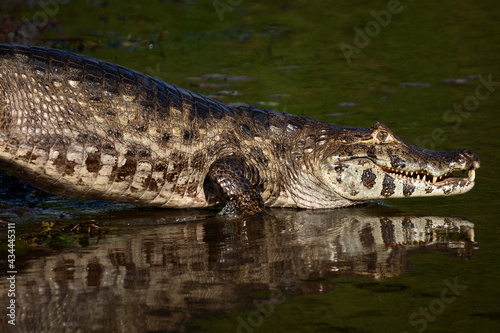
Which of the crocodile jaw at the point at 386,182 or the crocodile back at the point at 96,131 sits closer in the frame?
→ the crocodile back at the point at 96,131

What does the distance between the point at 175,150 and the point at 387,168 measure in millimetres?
1986

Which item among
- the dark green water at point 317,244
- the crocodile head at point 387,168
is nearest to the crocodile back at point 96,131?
the dark green water at point 317,244

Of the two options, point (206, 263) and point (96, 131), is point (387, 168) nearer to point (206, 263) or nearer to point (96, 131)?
point (206, 263)

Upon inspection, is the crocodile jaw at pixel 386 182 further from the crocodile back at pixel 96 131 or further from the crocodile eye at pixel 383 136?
the crocodile back at pixel 96 131

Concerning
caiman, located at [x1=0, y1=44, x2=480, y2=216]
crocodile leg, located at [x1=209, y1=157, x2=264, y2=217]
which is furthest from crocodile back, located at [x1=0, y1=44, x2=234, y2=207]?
crocodile leg, located at [x1=209, y1=157, x2=264, y2=217]

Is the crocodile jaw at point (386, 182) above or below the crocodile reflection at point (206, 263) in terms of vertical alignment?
above

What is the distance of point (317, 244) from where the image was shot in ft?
17.6

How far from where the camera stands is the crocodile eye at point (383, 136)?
21.5 feet

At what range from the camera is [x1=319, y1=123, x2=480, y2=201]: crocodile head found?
644cm

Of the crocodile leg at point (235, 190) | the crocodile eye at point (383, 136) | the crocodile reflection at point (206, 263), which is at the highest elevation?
the crocodile eye at point (383, 136)

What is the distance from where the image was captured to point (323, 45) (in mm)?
12570

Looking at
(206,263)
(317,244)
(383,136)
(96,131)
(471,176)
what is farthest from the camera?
(383,136)

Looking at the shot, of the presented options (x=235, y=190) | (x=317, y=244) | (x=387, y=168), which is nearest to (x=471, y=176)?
(x=387, y=168)

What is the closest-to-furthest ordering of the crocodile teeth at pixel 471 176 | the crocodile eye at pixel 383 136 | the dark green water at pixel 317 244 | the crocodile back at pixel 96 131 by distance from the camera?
the dark green water at pixel 317 244
the crocodile back at pixel 96 131
the crocodile teeth at pixel 471 176
the crocodile eye at pixel 383 136
